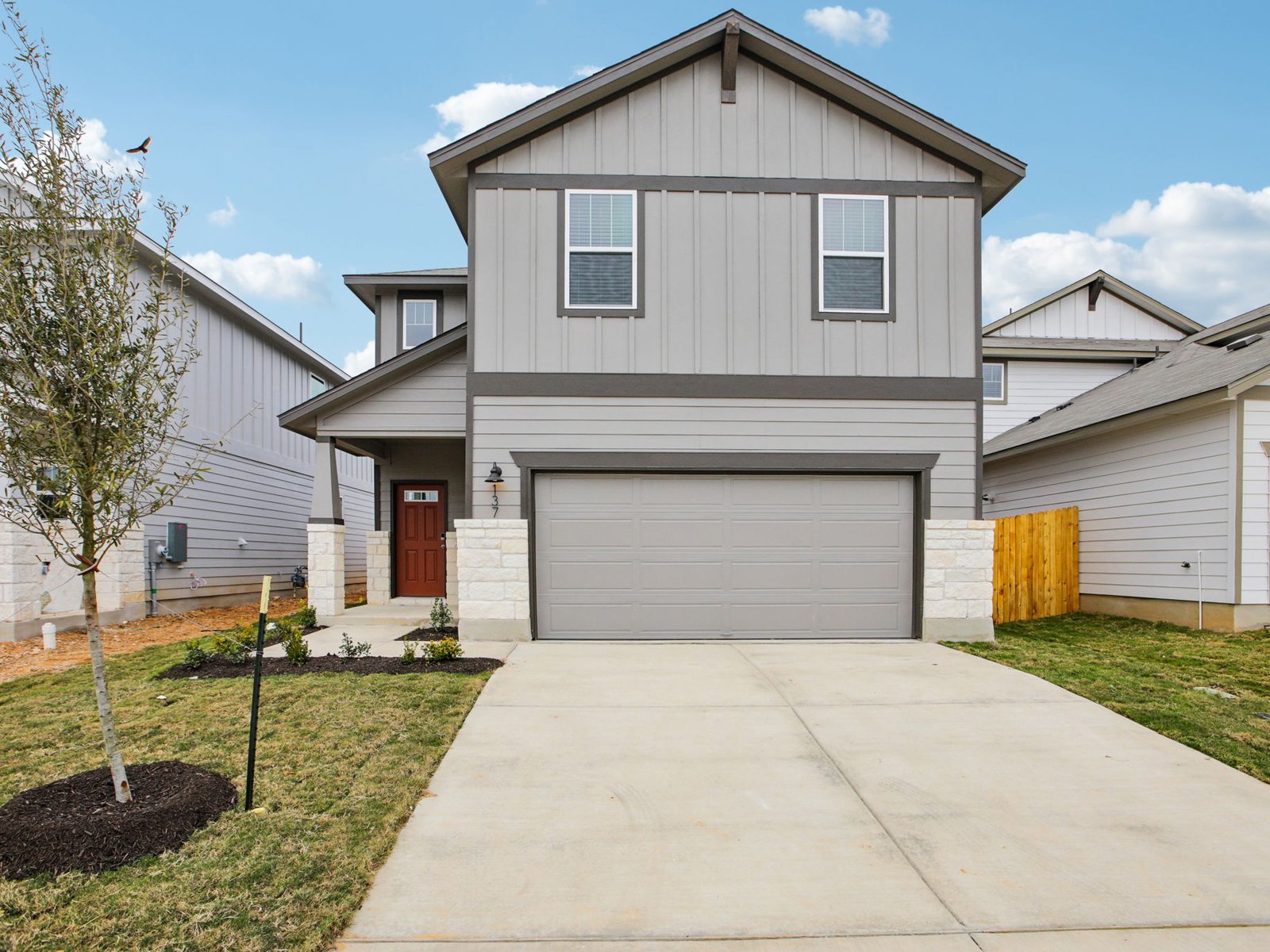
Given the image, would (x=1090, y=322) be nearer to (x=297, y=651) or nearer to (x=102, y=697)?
(x=297, y=651)

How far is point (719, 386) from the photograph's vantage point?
9844mm

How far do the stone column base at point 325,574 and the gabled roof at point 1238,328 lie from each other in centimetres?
1680

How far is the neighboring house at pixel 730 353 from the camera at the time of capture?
9.80m

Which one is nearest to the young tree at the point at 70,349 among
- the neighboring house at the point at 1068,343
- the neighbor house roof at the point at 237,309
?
the neighbor house roof at the point at 237,309

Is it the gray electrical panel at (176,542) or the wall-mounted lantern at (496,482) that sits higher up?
the wall-mounted lantern at (496,482)

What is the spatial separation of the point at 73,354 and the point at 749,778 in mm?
4483

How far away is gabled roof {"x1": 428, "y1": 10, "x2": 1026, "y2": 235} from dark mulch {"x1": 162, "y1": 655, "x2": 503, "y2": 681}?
5.96 meters

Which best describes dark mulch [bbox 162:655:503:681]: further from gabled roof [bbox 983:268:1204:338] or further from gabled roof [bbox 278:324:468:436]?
gabled roof [bbox 983:268:1204:338]

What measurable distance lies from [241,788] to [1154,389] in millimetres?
13917

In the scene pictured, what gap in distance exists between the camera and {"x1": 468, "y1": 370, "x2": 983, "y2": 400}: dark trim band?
9.75 m

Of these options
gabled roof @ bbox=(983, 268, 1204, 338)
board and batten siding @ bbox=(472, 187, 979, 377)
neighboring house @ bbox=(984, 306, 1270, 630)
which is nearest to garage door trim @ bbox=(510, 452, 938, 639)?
board and batten siding @ bbox=(472, 187, 979, 377)

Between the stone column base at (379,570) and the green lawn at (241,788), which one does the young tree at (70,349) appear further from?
the stone column base at (379,570)

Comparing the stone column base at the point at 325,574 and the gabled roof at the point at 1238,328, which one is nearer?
the stone column base at the point at 325,574

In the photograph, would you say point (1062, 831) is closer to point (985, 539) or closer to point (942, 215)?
point (985, 539)
